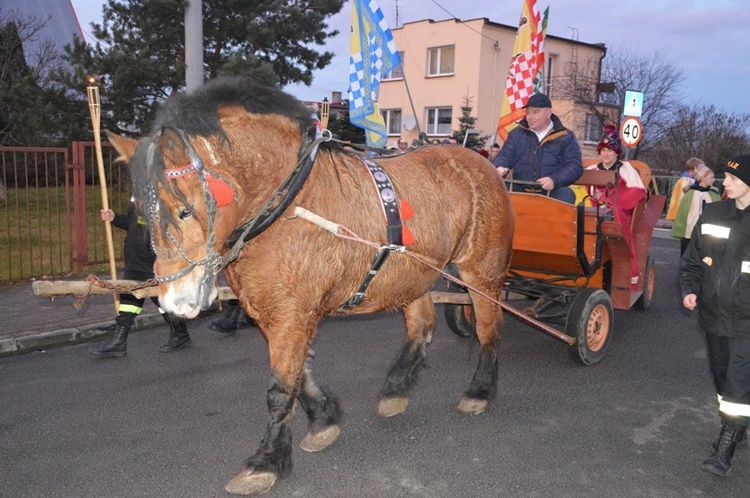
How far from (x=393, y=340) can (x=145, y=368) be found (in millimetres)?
2352

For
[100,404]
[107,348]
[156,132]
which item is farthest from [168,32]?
[156,132]

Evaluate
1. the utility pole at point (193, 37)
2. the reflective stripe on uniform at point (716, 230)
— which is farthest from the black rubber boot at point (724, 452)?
the utility pole at point (193, 37)

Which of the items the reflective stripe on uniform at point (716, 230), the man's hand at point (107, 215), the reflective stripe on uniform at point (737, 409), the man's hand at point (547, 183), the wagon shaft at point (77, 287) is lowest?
the reflective stripe on uniform at point (737, 409)

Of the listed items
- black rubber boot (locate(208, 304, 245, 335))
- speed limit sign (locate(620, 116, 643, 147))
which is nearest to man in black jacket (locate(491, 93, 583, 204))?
black rubber boot (locate(208, 304, 245, 335))

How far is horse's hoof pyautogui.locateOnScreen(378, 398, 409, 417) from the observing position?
14.3 feet

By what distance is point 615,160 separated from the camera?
7090mm

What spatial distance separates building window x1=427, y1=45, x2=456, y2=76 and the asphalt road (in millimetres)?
25655

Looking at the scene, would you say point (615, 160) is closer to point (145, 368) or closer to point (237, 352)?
point (237, 352)

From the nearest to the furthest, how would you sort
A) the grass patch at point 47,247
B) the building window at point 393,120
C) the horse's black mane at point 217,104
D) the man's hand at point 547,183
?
the horse's black mane at point 217,104
the man's hand at point 547,183
the grass patch at point 47,247
the building window at point 393,120

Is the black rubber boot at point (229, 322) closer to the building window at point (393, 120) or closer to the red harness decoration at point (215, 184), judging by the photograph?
the red harness decoration at point (215, 184)

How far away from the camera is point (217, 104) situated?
10.1ft

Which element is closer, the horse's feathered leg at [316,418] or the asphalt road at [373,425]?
the asphalt road at [373,425]

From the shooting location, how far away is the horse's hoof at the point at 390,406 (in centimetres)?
436

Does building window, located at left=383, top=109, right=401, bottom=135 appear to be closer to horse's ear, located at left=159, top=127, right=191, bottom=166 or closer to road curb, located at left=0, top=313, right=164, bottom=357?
road curb, located at left=0, top=313, right=164, bottom=357
